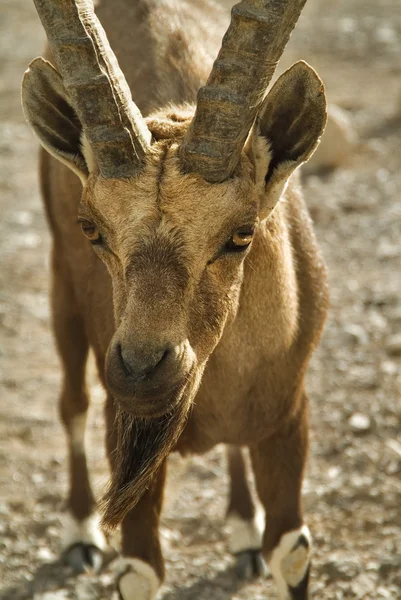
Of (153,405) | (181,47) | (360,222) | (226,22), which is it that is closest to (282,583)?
(153,405)

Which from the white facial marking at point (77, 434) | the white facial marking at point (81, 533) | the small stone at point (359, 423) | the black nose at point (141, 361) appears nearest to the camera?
the black nose at point (141, 361)

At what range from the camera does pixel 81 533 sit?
555 cm

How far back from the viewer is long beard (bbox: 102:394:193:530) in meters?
3.59

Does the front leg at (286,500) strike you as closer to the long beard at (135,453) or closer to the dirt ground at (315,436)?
the dirt ground at (315,436)

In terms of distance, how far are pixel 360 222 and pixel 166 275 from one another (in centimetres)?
632

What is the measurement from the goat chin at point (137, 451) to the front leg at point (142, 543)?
0.51 meters

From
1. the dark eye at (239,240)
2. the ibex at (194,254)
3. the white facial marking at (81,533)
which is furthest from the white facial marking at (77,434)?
the dark eye at (239,240)

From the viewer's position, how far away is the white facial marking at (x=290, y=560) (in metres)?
4.57

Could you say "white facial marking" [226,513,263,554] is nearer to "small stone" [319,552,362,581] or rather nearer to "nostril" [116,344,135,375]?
"small stone" [319,552,362,581]

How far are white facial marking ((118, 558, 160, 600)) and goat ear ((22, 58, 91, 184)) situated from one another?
1847 millimetres

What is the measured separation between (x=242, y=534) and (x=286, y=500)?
1.02m

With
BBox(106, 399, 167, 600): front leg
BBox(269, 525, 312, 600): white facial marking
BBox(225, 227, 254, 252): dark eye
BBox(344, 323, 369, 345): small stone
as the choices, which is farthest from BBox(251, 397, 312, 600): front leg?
BBox(344, 323, 369, 345): small stone

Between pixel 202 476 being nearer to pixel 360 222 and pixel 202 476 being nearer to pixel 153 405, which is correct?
pixel 153 405

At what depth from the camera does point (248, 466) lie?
6.08 m
